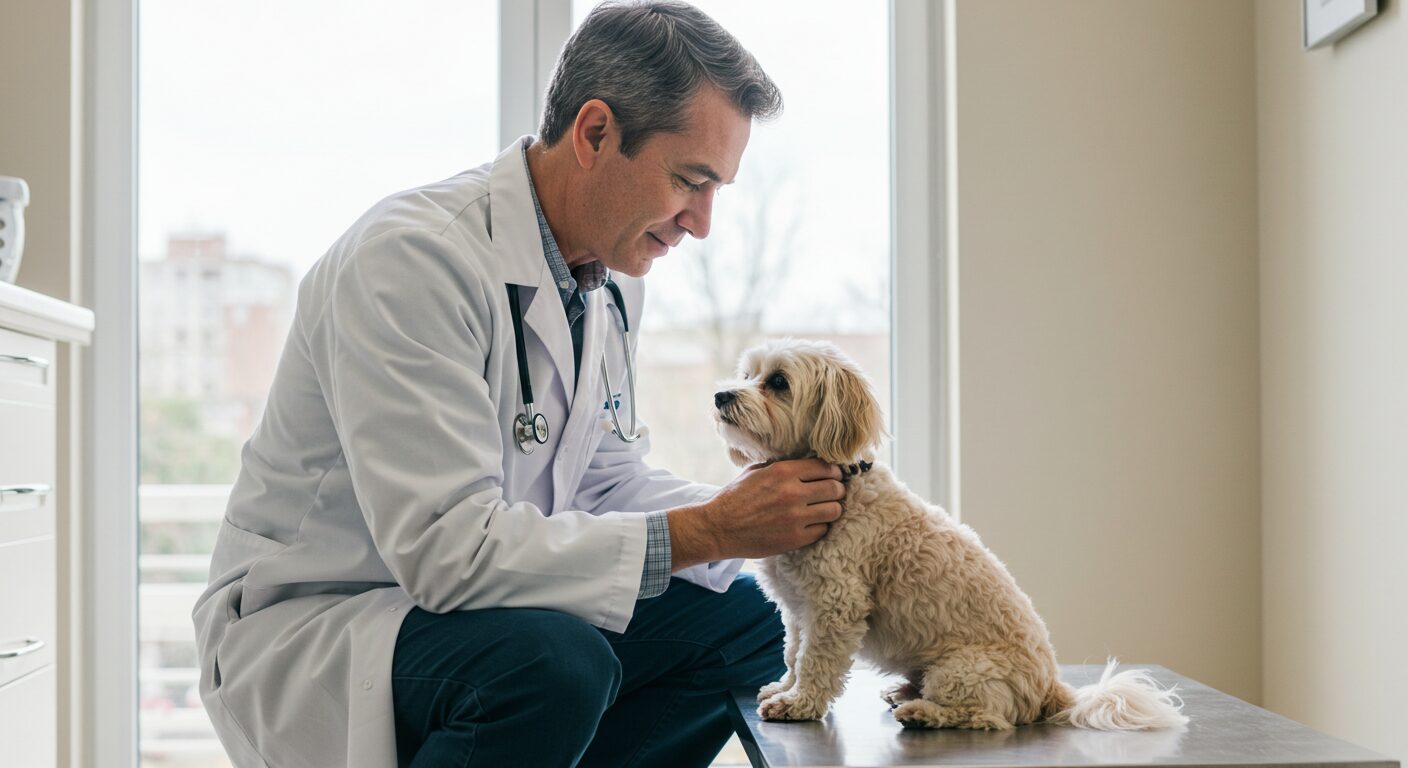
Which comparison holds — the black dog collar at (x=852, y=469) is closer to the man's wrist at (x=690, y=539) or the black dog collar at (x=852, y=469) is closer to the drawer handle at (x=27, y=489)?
the man's wrist at (x=690, y=539)

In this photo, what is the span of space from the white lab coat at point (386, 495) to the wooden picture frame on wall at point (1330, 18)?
60.1 inches

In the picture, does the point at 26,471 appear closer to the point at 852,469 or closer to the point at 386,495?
the point at 386,495

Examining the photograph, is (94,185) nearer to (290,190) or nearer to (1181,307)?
(290,190)

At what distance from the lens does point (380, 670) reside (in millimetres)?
1246

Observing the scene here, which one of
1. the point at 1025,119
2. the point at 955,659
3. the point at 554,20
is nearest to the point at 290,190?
the point at 554,20

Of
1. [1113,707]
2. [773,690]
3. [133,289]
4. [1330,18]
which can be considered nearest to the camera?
[1113,707]

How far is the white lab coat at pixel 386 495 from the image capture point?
1257 mm

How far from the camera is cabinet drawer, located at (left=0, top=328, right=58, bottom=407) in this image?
1734 millimetres

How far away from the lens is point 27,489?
1.78m

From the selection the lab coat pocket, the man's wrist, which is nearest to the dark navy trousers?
the man's wrist

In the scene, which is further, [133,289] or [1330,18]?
[133,289]

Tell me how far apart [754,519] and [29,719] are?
1316mm

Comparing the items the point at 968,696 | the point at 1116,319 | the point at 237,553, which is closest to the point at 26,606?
the point at 237,553

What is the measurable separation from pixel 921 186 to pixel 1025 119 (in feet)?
0.87
